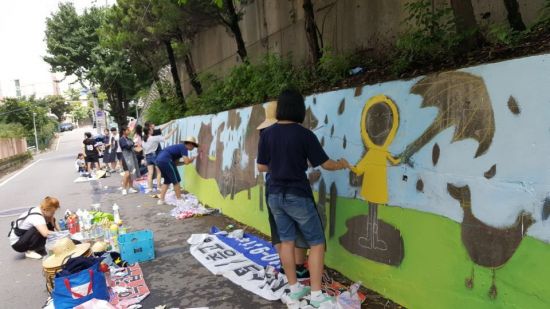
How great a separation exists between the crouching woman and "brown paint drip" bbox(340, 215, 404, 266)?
14.5 feet

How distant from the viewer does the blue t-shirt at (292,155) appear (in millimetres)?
3666

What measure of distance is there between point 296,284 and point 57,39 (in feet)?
101

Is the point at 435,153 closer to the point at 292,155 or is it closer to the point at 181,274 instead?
the point at 292,155

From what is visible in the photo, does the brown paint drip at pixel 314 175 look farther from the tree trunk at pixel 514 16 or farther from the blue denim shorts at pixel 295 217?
the tree trunk at pixel 514 16

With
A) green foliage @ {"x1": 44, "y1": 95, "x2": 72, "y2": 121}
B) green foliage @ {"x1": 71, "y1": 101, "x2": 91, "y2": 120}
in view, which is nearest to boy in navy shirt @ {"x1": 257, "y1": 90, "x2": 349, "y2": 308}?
green foliage @ {"x1": 44, "y1": 95, "x2": 72, "y2": 121}

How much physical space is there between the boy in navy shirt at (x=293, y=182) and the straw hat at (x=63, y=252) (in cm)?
224

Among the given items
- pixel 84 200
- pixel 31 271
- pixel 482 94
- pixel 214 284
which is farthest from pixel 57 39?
pixel 482 94

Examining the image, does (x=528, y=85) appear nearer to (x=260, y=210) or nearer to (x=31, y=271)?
(x=260, y=210)

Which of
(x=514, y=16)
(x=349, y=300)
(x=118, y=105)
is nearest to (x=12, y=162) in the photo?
(x=118, y=105)

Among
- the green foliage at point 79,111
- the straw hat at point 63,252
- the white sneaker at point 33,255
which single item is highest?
the green foliage at point 79,111

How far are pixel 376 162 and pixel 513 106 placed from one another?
1.39 meters

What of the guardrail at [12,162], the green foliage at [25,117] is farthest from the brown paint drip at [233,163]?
the green foliage at [25,117]

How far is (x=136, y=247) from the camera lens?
540cm

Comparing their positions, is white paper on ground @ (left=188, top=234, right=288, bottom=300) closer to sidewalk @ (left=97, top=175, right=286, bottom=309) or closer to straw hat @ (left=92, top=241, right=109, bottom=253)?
sidewalk @ (left=97, top=175, right=286, bottom=309)
